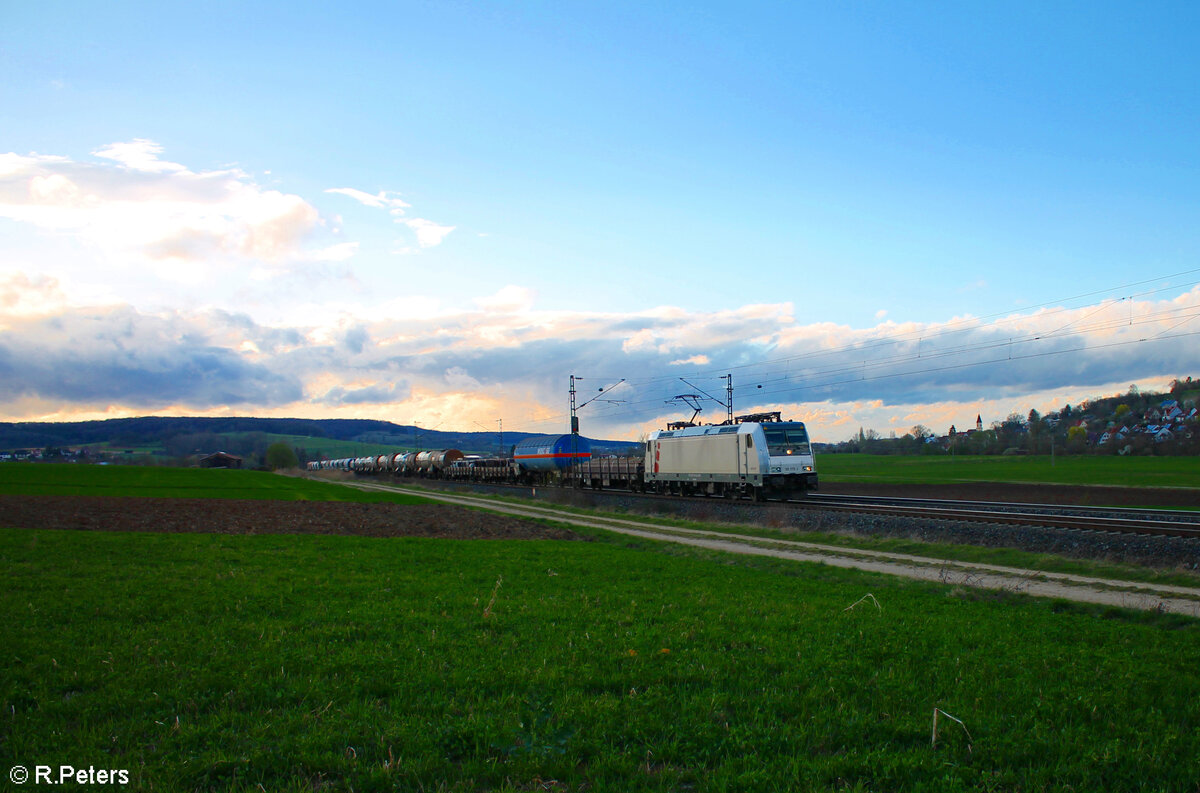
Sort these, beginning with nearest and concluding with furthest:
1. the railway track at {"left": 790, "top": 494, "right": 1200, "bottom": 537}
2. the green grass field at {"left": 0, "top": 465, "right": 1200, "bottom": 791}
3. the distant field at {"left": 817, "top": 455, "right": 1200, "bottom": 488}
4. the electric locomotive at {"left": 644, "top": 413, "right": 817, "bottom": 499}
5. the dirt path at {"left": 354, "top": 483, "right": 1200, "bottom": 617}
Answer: the green grass field at {"left": 0, "top": 465, "right": 1200, "bottom": 791}
the dirt path at {"left": 354, "top": 483, "right": 1200, "bottom": 617}
the railway track at {"left": 790, "top": 494, "right": 1200, "bottom": 537}
the electric locomotive at {"left": 644, "top": 413, "right": 817, "bottom": 499}
the distant field at {"left": 817, "top": 455, "right": 1200, "bottom": 488}

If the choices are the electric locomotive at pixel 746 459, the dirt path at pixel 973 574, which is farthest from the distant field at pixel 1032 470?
the dirt path at pixel 973 574

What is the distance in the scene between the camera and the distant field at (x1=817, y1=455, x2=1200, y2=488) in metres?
56.5

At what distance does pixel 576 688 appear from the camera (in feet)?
21.7

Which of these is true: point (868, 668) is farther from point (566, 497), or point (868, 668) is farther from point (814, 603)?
point (566, 497)

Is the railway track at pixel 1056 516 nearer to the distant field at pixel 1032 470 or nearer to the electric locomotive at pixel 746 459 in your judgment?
the electric locomotive at pixel 746 459

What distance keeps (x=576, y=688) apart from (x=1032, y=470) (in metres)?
76.6

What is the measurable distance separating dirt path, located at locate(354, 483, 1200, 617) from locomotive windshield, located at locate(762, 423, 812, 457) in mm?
10515

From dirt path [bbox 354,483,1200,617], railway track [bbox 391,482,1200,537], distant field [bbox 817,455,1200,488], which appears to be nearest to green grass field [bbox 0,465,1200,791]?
dirt path [bbox 354,483,1200,617]

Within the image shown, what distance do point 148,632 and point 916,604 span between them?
10326mm

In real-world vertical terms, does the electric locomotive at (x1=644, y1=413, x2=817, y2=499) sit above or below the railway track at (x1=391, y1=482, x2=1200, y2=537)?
above

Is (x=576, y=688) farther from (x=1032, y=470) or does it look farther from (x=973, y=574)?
(x=1032, y=470)

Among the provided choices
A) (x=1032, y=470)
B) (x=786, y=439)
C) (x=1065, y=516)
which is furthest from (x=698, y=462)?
(x=1032, y=470)

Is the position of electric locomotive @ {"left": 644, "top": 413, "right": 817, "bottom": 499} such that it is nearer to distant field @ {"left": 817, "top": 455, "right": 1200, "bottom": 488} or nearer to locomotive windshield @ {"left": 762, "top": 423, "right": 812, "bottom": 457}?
locomotive windshield @ {"left": 762, "top": 423, "right": 812, "bottom": 457}

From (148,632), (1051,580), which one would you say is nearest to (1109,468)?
(1051,580)
